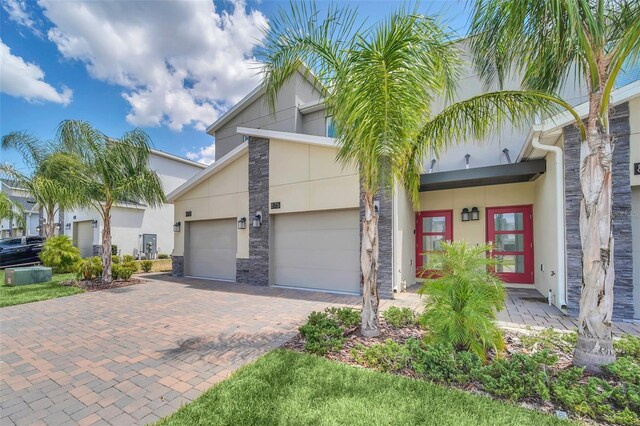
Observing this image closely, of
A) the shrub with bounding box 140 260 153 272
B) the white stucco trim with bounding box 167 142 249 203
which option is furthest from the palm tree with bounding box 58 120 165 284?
the shrub with bounding box 140 260 153 272

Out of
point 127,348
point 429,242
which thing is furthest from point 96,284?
point 429,242

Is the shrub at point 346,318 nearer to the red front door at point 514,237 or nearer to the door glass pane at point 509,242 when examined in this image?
the red front door at point 514,237

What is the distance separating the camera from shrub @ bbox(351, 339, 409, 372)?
347 centimetres

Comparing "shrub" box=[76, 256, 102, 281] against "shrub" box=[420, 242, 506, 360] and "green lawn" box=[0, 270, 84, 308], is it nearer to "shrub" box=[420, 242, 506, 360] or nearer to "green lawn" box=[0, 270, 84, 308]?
"green lawn" box=[0, 270, 84, 308]

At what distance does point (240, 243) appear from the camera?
33.5 ft

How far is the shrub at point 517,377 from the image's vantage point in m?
2.83

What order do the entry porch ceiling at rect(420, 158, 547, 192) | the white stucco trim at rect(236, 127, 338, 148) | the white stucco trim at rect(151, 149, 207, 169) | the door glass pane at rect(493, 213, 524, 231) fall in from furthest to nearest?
the white stucco trim at rect(151, 149, 207, 169)
the door glass pane at rect(493, 213, 524, 231)
the white stucco trim at rect(236, 127, 338, 148)
the entry porch ceiling at rect(420, 158, 547, 192)

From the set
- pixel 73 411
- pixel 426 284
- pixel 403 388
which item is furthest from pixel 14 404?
pixel 426 284

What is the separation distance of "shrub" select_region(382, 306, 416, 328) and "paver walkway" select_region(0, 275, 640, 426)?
1.65 metres

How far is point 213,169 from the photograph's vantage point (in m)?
11.0

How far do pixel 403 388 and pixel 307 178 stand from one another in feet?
21.8

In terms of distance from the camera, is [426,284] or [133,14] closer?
[426,284]

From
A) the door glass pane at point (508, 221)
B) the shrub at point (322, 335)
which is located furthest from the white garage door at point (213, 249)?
the door glass pane at point (508, 221)

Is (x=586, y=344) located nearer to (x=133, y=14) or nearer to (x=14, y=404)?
(x=14, y=404)
